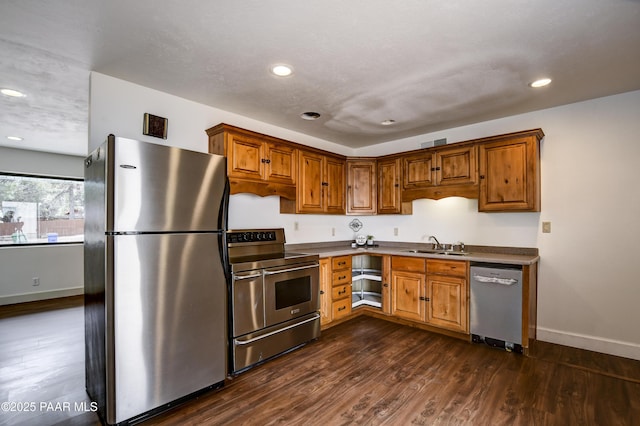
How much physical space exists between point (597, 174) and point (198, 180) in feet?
12.6

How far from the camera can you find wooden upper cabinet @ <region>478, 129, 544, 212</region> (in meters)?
3.21

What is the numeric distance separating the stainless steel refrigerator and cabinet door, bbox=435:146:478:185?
8.86ft

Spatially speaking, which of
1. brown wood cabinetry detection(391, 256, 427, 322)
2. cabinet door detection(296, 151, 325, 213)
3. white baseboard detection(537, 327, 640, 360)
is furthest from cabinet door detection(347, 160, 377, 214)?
white baseboard detection(537, 327, 640, 360)

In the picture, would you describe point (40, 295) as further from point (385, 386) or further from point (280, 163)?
point (385, 386)

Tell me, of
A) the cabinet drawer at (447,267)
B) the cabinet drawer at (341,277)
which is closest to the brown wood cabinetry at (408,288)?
the cabinet drawer at (447,267)

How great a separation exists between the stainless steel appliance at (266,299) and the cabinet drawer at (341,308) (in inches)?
16.1

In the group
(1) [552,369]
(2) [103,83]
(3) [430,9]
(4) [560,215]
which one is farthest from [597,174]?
(2) [103,83]

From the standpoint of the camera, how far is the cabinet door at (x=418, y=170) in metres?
3.96

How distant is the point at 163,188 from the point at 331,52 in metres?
1.55

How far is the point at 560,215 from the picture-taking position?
328cm

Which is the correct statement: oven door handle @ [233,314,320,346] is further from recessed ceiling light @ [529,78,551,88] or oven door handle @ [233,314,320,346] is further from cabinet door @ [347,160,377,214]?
recessed ceiling light @ [529,78,551,88]

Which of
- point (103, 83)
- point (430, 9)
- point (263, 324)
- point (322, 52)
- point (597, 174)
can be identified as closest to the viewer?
point (430, 9)

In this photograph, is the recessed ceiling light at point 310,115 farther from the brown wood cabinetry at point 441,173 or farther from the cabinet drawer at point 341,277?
the cabinet drawer at point 341,277

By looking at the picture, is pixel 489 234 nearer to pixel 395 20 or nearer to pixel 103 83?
pixel 395 20
